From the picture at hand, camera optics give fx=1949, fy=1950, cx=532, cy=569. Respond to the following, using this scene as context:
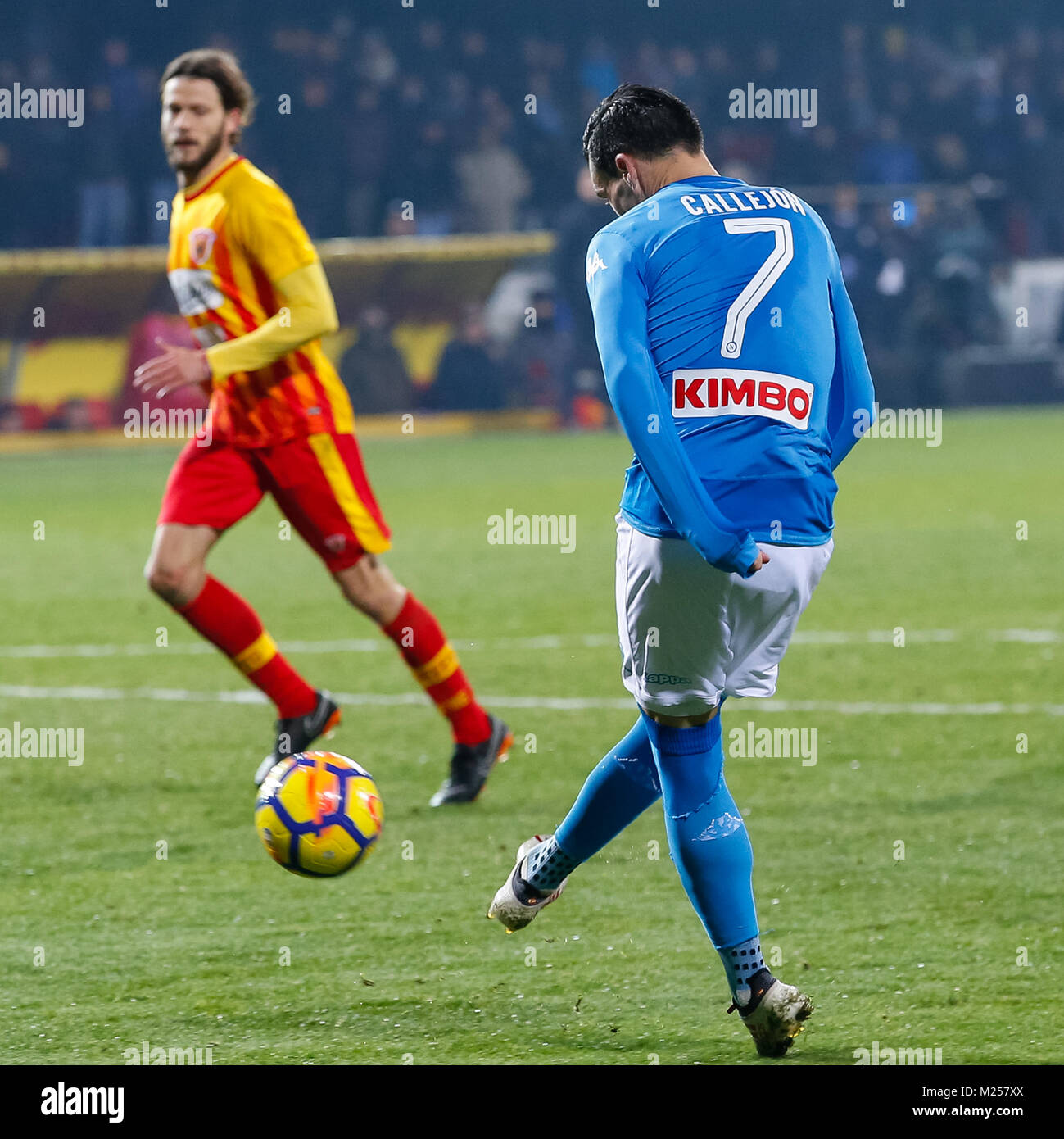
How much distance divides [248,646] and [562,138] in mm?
19914

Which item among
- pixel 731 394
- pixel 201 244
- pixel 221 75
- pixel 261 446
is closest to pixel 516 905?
pixel 731 394

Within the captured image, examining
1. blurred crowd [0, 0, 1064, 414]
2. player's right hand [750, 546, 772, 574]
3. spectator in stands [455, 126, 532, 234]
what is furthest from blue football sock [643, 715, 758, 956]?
spectator in stands [455, 126, 532, 234]

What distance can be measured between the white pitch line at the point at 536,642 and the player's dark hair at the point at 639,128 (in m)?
4.96

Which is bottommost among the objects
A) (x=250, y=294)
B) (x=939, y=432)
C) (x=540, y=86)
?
(x=939, y=432)

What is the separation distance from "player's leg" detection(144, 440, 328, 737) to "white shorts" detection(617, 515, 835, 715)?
8.47ft

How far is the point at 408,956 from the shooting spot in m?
4.19

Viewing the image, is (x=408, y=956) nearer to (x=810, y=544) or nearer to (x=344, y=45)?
(x=810, y=544)

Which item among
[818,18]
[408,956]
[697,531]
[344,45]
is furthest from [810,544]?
[818,18]

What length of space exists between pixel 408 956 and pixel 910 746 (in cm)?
265

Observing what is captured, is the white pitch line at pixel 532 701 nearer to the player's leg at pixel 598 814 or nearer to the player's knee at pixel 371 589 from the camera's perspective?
the player's knee at pixel 371 589

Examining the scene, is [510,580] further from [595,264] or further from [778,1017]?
[778,1017]

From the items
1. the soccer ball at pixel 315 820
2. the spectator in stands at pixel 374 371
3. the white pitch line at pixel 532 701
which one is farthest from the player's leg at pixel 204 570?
the spectator in stands at pixel 374 371

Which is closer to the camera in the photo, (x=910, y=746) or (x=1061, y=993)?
(x=1061, y=993)

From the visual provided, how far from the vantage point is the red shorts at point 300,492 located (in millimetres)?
5934
